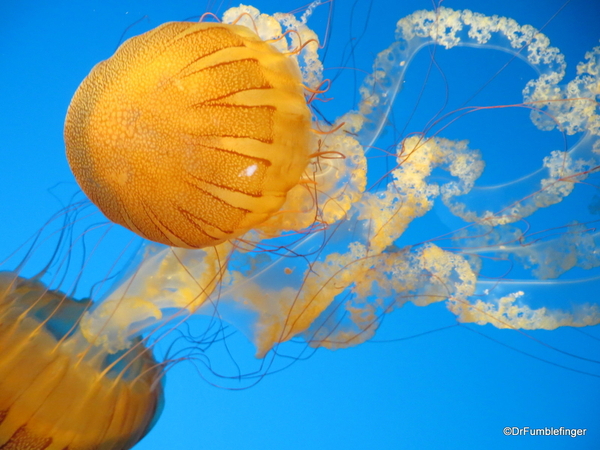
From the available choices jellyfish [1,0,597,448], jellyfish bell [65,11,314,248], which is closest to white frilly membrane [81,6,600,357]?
jellyfish [1,0,597,448]

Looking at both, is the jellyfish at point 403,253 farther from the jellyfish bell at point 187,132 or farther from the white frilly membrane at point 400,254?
the jellyfish bell at point 187,132

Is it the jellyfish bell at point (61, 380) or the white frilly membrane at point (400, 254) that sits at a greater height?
the white frilly membrane at point (400, 254)

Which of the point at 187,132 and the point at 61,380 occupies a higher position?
the point at 187,132

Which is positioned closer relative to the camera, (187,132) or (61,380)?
(187,132)

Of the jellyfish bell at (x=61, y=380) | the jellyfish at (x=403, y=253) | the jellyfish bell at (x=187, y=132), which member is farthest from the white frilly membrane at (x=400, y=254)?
the jellyfish bell at (x=187, y=132)

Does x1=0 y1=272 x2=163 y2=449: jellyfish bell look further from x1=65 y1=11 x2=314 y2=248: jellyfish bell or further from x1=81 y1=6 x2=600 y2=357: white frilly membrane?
x1=65 y1=11 x2=314 y2=248: jellyfish bell

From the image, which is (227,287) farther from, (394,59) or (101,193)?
(394,59)

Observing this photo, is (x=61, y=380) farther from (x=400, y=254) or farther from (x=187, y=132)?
(x=400, y=254)

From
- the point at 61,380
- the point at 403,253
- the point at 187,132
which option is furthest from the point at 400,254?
the point at 61,380
